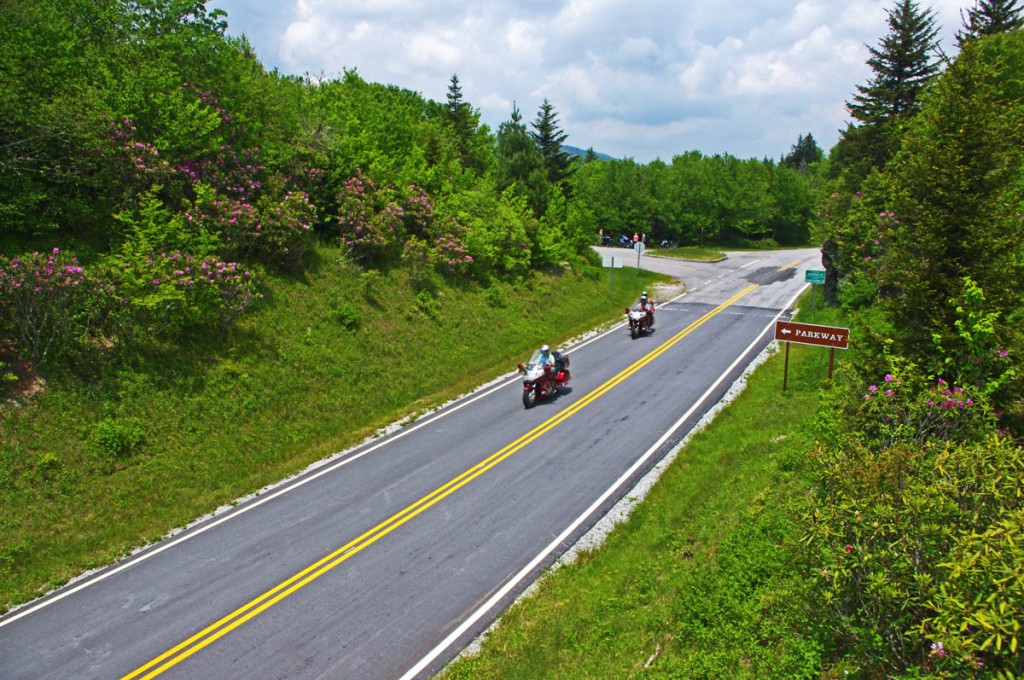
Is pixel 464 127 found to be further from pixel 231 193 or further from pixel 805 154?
pixel 805 154

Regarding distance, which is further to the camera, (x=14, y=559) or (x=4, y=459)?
(x=4, y=459)

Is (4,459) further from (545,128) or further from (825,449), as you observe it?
(545,128)

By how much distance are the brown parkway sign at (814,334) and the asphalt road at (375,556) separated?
339 cm

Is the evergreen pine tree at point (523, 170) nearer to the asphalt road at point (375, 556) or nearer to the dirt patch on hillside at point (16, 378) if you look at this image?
the asphalt road at point (375, 556)

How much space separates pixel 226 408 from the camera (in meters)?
17.6

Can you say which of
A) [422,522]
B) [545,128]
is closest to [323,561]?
[422,522]

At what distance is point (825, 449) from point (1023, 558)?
4.04m

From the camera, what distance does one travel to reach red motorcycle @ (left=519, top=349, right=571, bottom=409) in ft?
65.9

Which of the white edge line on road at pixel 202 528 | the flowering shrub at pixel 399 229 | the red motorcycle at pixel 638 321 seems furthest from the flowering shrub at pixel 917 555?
the flowering shrub at pixel 399 229

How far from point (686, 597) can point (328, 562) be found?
6957mm

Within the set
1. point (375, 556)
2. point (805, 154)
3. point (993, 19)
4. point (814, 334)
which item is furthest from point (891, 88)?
point (805, 154)

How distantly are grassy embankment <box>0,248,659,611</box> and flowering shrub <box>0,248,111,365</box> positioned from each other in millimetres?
1224

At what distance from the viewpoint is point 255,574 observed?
1141 centimetres

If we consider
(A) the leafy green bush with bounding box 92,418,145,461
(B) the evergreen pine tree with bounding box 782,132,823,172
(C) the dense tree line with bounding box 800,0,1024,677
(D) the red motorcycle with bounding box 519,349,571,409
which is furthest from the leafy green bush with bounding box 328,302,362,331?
(B) the evergreen pine tree with bounding box 782,132,823,172
